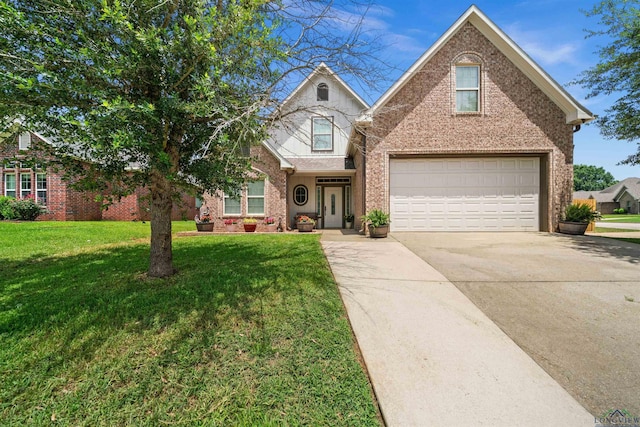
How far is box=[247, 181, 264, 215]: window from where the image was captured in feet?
41.3

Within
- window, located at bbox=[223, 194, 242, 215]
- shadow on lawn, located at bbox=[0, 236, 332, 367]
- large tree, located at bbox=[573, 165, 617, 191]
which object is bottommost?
shadow on lawn, located at bbox=[0, 236, 332, 367]

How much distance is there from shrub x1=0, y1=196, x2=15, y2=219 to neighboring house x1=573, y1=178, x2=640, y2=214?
64262 mm

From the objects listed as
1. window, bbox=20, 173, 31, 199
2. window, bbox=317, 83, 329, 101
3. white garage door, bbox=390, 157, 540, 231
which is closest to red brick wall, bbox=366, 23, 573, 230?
white garage door, bbox=390, 157, 540, 231

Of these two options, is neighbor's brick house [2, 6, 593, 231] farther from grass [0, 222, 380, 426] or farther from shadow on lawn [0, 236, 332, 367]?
grass [0, 222, 380, 426]

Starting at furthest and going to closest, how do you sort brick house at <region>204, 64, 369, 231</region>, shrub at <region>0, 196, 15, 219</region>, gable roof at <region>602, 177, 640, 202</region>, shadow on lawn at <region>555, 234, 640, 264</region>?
1. gable roof at <region>602, 177, 640, 202</region>
2. shrub at <region>0, 196, 15, 219</region>
3. brick house at <region>204, 64, 369, 231</region>
4. shadow on lawn at <region>555, 234, 640, 264</region>

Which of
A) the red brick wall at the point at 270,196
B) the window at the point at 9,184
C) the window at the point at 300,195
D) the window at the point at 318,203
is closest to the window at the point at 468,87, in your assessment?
the window at the point at 318,203

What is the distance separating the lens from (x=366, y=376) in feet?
7.94

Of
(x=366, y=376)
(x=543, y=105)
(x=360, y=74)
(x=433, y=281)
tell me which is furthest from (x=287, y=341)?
(x=543, y=105)

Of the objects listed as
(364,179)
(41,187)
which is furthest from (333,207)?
(41,187)

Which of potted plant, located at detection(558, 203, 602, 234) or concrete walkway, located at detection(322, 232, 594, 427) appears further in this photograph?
potted plant, located at detection(558, 203, 602, 234)

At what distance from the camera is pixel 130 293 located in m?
4.04

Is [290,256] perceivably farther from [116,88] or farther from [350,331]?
[116,88]

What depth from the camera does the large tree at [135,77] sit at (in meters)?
3.08

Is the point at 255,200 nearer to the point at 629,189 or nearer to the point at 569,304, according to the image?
the point at 569,304
